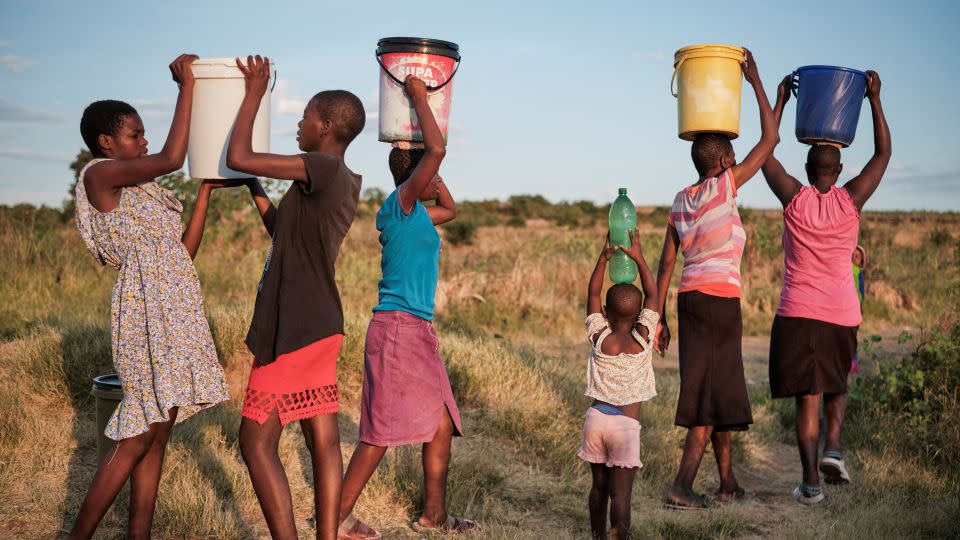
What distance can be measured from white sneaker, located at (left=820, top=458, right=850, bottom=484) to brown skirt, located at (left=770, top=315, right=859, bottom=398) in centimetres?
39

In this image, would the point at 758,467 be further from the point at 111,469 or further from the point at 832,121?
the point at 111,469

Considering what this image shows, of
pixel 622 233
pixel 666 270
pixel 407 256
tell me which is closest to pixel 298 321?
pixel 407 256

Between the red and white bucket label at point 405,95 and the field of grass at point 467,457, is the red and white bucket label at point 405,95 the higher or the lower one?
the higher one

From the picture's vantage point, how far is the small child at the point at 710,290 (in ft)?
15.4

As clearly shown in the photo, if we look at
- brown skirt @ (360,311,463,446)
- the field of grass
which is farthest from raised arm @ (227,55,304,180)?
the field of grass

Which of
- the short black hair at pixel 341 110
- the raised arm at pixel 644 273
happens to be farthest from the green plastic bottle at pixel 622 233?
the short black hair at pixel 341 110

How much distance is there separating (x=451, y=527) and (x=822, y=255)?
2516 mm

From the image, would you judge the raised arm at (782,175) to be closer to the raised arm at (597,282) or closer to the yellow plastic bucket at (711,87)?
the yellow plastic bucket at (711,87)

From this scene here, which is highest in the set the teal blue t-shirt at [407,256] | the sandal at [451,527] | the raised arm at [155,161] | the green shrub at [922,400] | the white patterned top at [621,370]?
the raised arm at [155,161]

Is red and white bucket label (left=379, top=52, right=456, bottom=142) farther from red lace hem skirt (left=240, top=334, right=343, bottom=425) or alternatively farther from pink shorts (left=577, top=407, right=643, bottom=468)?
pink shorts (left=577, top=407, right=643, bottom=468)

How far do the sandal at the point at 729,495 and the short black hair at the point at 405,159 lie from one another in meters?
2.53

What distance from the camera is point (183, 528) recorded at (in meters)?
4.10

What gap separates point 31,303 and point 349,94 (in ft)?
19.7

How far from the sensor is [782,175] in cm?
516
